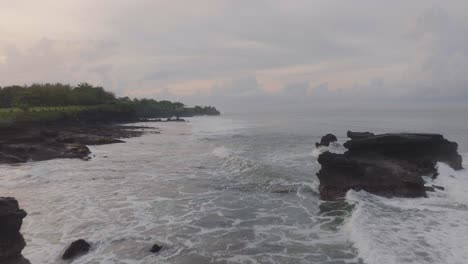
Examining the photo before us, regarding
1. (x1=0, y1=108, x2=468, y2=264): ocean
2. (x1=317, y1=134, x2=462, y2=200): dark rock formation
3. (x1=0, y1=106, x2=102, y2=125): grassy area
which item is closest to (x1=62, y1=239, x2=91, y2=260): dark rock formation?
(x1=0, y1=108, x2=468, y2=264): ocean

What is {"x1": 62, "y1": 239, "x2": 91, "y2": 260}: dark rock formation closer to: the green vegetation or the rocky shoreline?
the rocky shoreline

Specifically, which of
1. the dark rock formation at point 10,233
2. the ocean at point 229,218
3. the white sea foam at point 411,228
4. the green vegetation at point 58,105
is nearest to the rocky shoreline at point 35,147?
the ocean at point 229,218

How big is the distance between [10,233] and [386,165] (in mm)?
19088

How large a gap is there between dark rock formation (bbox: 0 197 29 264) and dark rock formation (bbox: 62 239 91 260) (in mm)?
1960

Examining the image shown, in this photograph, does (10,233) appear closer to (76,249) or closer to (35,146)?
(76,249)

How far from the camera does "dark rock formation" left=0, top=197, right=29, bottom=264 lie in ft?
35.2

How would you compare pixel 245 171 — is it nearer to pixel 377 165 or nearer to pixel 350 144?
pixel 350 144

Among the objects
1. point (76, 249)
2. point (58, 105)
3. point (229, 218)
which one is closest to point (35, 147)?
point (229, 218)

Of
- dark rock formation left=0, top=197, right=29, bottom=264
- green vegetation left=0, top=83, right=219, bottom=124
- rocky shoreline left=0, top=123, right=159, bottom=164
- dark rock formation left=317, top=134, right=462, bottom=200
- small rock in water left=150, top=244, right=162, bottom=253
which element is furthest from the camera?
green vegetation left=0, top=83, right=219, bottom=124

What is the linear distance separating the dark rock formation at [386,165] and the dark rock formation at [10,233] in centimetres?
1511

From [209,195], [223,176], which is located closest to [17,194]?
[209,195]

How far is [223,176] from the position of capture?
28141 millimetres

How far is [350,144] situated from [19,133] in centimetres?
3981

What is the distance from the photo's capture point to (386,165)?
22234 millimetres
